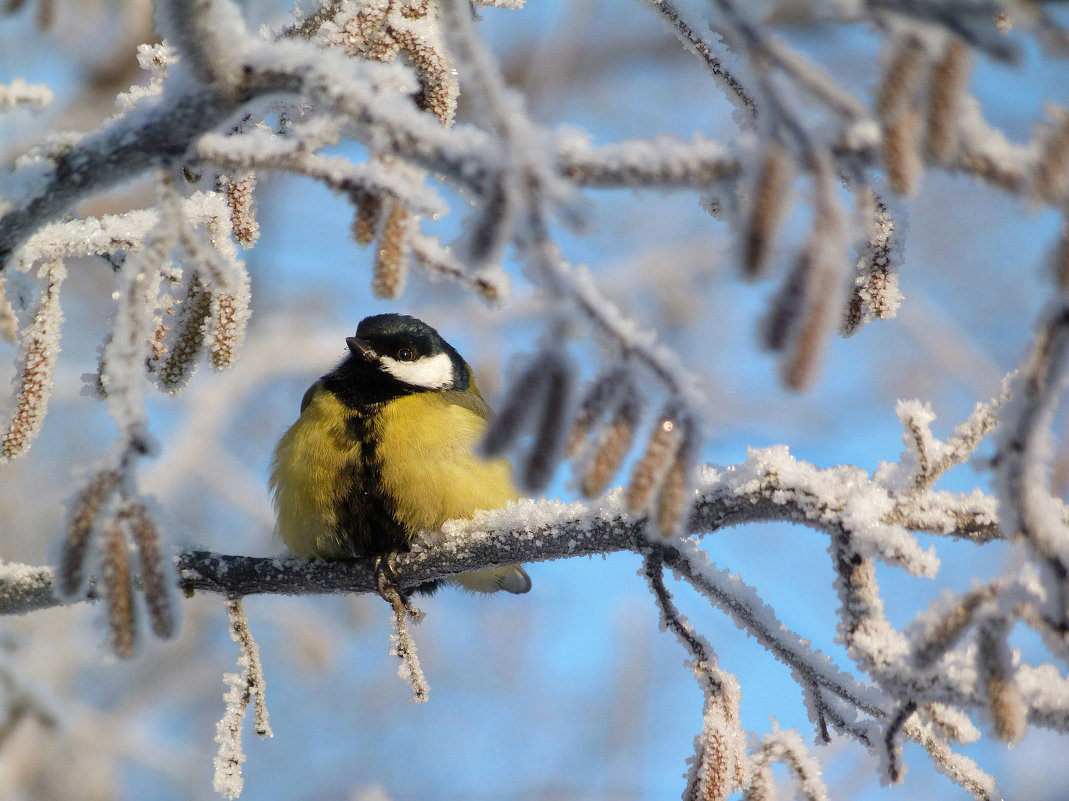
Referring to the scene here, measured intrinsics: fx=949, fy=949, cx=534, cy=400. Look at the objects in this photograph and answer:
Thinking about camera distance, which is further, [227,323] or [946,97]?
[227,323]

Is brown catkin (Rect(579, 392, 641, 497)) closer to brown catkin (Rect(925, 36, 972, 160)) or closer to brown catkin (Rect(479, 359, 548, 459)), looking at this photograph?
brown catkin (Rect(479, 359, 548, 459))

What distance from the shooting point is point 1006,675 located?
3.75ft

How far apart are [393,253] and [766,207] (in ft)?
1.69

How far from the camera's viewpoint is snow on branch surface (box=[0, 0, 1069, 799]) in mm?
971

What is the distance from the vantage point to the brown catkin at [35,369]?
185cm

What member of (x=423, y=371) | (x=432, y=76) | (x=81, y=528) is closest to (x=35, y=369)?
(x=81, y=528)

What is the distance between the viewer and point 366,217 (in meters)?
1.26

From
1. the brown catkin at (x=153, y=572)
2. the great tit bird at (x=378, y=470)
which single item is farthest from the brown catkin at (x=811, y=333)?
the great tit bird at (x=378, y=470)

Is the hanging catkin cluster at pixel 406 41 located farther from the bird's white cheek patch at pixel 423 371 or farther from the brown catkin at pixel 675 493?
the bird's white cheek patch at pixel 423 371

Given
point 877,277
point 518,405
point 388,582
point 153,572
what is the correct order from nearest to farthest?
point 518,405, point 153,572, point 877,277, point 388,582

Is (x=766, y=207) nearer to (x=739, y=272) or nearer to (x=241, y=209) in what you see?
(x=739, y=272)

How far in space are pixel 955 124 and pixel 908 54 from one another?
0.08 m

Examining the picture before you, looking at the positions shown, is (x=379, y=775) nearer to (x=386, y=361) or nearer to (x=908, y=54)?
(x=386, y=361)

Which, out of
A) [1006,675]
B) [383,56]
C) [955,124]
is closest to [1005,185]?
[955,124]
